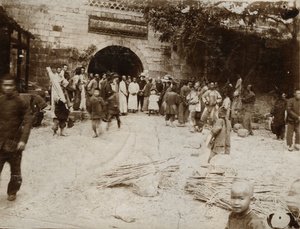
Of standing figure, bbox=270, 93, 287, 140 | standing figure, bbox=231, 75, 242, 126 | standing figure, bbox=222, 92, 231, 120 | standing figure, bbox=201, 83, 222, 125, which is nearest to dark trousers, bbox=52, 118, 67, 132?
standing figure, bbox=201, 83, 222, 125

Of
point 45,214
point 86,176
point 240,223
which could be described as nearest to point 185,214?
point 240,223

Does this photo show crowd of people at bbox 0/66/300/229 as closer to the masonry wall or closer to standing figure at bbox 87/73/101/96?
standing figure at bbox 87/73/101/96

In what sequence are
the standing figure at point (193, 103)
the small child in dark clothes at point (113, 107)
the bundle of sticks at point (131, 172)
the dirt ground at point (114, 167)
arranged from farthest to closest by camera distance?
the standing figure at point (193, 103) → the small child in dark clothes at point (113, 107) → the bundle of sticks at point (131, 172) → the dirt ground at point (114, 167)

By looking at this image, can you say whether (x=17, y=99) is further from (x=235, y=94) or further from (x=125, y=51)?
(x=235, y=94)

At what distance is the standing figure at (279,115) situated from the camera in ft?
11.7

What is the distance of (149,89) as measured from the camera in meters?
3.63

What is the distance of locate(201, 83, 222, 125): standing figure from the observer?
3555mm

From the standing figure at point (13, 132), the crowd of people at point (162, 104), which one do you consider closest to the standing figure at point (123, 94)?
the crowd of people at point (162, 104)

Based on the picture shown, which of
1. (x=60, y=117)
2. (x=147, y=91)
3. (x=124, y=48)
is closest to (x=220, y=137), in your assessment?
(x=147, y=91)

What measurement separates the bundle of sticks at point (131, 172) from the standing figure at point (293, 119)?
4.61 feet

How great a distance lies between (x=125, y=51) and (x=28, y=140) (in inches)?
A: 59.5

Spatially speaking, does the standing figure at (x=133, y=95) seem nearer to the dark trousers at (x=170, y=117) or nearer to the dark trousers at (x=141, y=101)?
the dark trousers at (x=141, y=101)

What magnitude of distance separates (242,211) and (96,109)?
188 cm

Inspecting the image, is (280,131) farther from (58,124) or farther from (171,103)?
(58,124)
